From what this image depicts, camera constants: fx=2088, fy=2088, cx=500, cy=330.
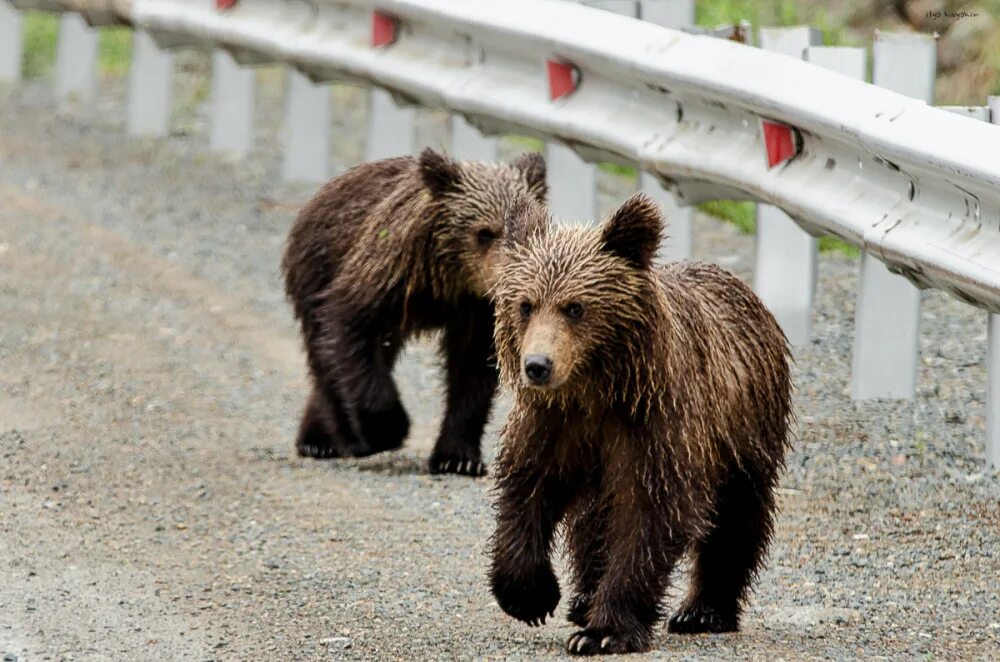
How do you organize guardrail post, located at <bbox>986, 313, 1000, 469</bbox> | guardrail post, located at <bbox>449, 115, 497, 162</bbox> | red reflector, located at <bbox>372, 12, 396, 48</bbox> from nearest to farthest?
guardrail post, located at <bbox>986, 313, 1000, 469</bbox> < red reflector, located at <bbox>372, 12, 396, 48</bbox> < guardrail post, located at <bbox>449, 115, 497, 162</bbox>

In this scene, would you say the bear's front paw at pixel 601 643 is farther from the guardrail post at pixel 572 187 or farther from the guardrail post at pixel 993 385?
the guardrail post at pixel 572 187

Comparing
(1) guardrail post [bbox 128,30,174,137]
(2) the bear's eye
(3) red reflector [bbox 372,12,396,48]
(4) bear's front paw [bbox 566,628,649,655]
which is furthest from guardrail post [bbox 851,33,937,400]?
(1) guardrail post [bbox 128,30,174,137]

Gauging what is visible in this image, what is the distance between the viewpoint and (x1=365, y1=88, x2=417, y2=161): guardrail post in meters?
11.1

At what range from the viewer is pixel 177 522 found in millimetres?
6566

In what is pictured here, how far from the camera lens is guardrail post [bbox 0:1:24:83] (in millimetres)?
14875

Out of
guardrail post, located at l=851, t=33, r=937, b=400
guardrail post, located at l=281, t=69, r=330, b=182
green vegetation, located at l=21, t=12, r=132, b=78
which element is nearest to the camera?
guardrail post, located at l=851, t=33, r=937, b=400

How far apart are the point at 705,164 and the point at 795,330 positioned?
102cm

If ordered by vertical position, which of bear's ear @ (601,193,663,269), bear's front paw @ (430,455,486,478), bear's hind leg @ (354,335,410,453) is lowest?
bear's front paw @ (430,455,486,478)

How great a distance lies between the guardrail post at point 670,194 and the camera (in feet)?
28.4

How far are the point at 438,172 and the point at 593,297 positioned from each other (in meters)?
2.49

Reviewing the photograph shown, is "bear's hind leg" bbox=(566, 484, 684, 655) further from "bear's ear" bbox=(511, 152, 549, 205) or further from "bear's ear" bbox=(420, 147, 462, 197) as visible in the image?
"bear's ear" bbox=(511, 152, 549, 205)

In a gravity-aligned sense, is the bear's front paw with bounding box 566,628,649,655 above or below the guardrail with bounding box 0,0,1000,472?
below

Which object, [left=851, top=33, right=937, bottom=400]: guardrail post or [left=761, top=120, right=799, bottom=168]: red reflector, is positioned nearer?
[left=761, top=120, right=799, bottom=168]: red reflector

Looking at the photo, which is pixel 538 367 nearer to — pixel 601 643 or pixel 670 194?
pixel 601 643
